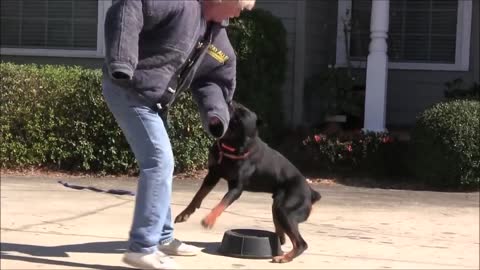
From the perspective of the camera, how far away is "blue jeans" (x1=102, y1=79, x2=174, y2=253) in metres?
4.36

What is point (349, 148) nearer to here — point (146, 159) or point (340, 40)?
point (340, 40)

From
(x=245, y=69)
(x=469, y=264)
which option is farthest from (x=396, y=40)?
(x=469, y=264)

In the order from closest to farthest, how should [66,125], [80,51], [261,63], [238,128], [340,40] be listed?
[238,128] → [66,125] → [261,63] → [340,40] → [80,51]

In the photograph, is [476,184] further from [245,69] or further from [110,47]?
[110,47]

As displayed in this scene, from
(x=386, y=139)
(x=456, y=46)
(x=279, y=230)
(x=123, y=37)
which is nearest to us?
(x=123, y=37)

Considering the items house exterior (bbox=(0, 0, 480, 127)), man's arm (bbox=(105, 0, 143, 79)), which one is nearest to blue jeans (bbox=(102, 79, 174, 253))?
man's arm (bbox=(105, 0, 143, 79))

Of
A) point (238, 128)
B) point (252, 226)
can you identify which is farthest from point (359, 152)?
point (238, 128)

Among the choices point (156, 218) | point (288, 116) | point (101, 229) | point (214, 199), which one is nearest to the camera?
point (156, 218)

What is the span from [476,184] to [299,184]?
4261 mm

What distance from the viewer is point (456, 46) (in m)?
11.5

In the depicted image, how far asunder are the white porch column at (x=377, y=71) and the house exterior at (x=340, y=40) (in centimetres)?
39

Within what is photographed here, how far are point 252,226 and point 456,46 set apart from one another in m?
6.02

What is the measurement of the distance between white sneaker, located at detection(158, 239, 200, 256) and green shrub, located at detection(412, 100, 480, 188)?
444 cm

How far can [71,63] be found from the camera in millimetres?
12023
